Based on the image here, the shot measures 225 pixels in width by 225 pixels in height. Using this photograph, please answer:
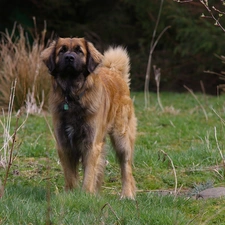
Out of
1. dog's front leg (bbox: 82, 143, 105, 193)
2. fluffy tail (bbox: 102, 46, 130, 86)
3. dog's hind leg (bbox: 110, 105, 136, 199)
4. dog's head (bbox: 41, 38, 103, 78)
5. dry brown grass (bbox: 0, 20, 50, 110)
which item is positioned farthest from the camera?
dry brown grass (bbox: 0, 20, 50, 110)

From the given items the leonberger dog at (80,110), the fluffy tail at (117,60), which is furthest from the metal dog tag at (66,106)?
the fluffy tail at (117,60)

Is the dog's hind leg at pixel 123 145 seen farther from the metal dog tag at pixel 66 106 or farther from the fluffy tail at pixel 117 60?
the metal dog tag at pixel 66 106

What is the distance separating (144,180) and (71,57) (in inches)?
71.0

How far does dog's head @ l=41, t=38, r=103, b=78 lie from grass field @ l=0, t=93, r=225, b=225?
24.9 inches

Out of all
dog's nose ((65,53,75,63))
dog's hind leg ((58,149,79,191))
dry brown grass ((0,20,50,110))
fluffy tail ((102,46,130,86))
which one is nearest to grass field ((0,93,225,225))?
dog's hind leg ((58,149,79,191))

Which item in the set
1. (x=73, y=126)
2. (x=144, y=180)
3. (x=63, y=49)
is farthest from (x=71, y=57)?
(x=144, y=180)

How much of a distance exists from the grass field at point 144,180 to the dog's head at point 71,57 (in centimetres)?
63

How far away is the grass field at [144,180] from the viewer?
17.3ft

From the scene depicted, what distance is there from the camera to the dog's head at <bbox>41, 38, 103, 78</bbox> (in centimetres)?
684

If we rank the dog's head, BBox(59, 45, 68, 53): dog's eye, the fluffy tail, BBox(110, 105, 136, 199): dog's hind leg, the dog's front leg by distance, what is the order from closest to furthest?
1. the dog's front leg
2. the dog's head
3. BBox(59, 45, 68, 53): dog's eye
4. BBox(110, 105, 136, 199): dog's hind leg
5. the fluffy tail

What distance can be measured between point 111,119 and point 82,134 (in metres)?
0.69

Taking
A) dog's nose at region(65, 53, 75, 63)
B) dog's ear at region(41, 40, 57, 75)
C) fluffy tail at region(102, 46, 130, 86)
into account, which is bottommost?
fluffy tail at region(102, 46, 130, 86)

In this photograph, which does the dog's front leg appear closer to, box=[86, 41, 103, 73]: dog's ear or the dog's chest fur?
the dog's chest fur

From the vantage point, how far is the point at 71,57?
6797 mm
